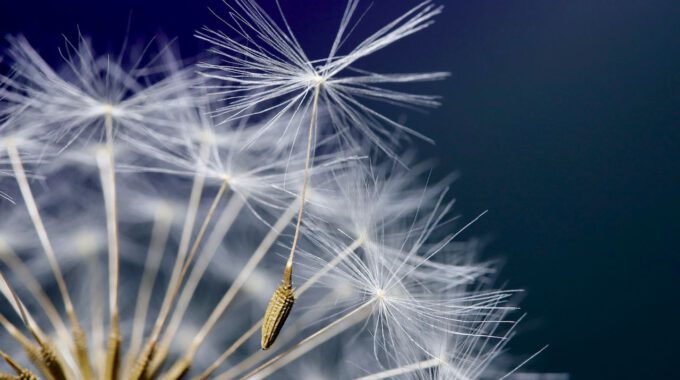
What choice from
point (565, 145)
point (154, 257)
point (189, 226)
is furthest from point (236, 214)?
point (565, 145)

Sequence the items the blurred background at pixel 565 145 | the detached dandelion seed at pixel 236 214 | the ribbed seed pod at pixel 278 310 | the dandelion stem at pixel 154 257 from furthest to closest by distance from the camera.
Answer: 1. the blurred background at pixel 565 145
2. the dandelion stem at pixel 154 257
3. the detached dandelion seed at pixel 236 214
4. the ribbed seed pod at pixel 278 310

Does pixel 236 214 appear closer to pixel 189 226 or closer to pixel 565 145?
pixel 189 226

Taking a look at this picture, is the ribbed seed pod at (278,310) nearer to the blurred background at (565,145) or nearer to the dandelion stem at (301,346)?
the dandelion stem at (301,346)

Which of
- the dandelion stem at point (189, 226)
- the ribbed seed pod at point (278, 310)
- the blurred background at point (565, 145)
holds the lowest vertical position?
the ribbed seed pod at point (278, 310)

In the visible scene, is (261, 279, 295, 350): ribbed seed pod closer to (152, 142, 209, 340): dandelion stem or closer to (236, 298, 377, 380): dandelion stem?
(236, 298, 377, 380): dandelion stem

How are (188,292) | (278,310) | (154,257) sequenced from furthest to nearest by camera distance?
(154,257)
(188,292)
(278,310)

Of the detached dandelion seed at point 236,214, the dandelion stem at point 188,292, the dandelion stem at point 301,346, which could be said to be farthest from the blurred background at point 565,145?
the dandelion stem at point 301,346

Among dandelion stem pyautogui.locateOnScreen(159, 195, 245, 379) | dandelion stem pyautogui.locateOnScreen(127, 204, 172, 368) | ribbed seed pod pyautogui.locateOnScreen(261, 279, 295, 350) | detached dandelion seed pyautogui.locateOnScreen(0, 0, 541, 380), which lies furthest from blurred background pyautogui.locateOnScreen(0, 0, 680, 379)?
ribbed seed pod pyautogui.locateOnScreen(261, 279, 295, 350)

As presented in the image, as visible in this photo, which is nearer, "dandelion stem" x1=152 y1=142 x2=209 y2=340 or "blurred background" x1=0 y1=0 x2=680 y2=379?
"dandelion stem" x1=152 y1=142 x2=209 y2=340

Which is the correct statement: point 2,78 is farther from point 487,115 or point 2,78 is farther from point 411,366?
point 487,115
